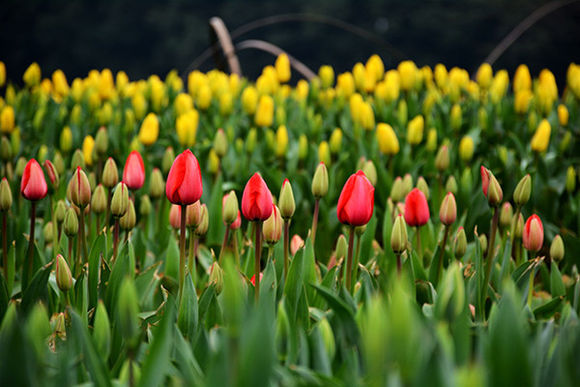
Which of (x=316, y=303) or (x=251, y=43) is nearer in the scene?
(x=316, y=303)

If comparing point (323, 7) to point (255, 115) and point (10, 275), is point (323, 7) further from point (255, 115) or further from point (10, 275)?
point (10, 275)

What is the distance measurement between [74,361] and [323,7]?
12400 millimetres

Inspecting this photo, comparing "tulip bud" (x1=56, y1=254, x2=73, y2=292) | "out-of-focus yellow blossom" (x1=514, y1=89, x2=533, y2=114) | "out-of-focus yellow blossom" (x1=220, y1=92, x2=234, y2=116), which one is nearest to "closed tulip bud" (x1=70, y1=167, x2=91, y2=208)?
"tulip bud" (x1=56, y1=254, x2=73, y2=292)

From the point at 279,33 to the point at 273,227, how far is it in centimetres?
1186

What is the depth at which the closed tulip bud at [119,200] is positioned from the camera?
146 centimetres

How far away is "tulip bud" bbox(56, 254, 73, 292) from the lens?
4.26 ft

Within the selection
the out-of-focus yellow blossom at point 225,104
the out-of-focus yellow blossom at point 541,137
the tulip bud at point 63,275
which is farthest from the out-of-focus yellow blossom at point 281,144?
the tulip bud at point 63,275

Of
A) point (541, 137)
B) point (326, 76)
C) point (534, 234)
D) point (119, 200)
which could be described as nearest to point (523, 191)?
point (534, 234)

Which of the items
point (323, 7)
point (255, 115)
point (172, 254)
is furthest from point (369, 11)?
point (172, 254)

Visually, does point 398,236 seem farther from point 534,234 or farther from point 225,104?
point 225,104

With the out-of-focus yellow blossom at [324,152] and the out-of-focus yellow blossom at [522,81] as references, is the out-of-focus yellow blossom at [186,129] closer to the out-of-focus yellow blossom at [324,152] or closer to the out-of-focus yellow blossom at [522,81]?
the out-of-focus yellow blossom at [324,152]

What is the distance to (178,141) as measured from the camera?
2926 millimetres

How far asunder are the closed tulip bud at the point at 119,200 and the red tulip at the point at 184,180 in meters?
0.21

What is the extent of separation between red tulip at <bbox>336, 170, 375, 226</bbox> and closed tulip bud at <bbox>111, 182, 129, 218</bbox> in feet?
1.53
